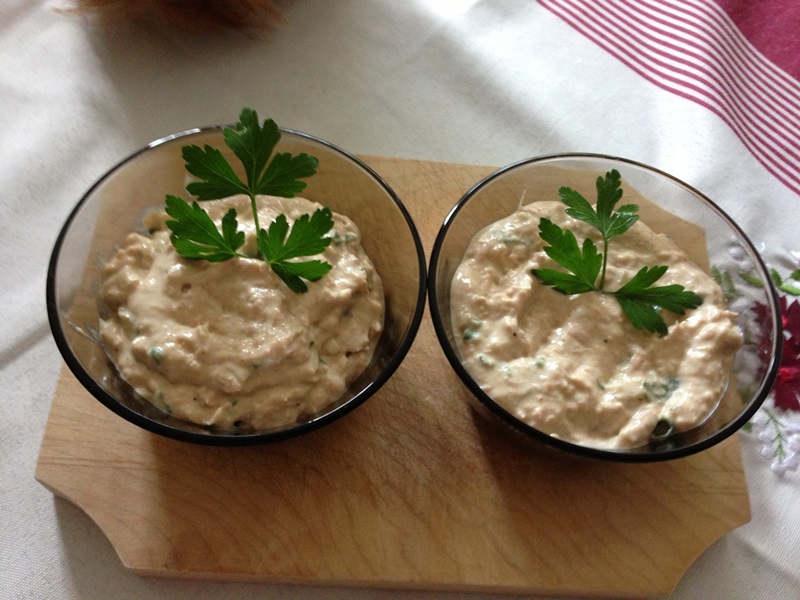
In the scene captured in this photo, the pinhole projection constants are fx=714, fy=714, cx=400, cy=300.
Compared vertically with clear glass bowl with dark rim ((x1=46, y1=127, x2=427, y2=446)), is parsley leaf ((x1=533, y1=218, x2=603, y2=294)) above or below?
above

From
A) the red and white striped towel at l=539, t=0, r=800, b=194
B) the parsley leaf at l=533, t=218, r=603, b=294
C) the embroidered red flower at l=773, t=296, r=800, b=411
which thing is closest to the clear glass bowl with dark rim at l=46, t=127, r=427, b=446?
the parsley leaf at l=533, t=218, r=603, b=294

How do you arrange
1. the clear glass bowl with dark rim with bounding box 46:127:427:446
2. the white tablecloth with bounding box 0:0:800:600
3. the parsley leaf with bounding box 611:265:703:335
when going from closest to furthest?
the clear glass bowl with dark rim with bounding box 46:127:427:446 → the parsley leaf with bounding box 611:265:703:335 → the white tablecloth with bounding box 0:0:800:600

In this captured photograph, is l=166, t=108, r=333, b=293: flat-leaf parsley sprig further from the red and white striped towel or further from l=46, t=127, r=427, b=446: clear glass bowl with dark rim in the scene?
the red and white striped towel

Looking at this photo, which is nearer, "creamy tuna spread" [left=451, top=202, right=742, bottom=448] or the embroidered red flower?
"creamy tuna spread" [left=451, top=202, right=742, bottom=448]

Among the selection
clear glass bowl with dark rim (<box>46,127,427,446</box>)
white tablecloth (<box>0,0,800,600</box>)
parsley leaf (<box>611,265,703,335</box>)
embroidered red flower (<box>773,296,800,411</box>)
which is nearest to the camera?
clear glass bowl with dark rim (<box>46,127,427,446</box>)

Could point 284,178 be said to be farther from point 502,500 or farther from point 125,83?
point 125,83

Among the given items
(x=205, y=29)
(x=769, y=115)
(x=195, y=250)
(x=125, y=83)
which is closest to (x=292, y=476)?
(x=195, y=250)
